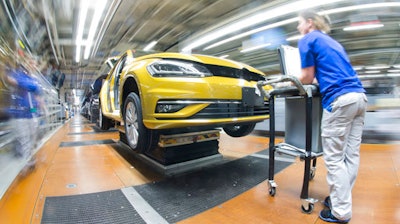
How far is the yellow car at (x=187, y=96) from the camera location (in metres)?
1.60

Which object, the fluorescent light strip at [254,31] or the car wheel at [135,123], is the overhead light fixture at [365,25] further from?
the car wheel at [135,123]

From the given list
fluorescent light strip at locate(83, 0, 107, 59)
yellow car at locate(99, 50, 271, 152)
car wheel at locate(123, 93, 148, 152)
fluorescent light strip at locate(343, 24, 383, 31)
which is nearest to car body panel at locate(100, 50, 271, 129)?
yellow car at locate(99, 50, 271, 152)

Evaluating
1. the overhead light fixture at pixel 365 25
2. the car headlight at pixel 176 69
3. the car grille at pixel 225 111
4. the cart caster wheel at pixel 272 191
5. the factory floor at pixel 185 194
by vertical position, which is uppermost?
the overhead light fixture at pixel 365 25

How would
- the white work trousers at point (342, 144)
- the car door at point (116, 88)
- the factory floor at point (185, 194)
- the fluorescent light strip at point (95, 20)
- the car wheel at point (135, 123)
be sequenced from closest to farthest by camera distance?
the white work trousers at point (342, 144), the factory floor at point (185, 194), the car wheel at point (135, 123), the car door at point (116, 88), the fluorescent light strip at point (95, 20)

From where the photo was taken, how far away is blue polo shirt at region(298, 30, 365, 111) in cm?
118

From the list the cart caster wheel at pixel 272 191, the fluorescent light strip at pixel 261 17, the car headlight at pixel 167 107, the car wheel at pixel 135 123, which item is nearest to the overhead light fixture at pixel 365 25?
the fluorescent light strip at pixel 261 17

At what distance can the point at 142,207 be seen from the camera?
139cm

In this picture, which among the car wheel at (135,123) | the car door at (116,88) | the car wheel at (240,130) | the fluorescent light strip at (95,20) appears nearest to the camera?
the car wheel at (135,123)

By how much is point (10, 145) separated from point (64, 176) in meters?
0.62

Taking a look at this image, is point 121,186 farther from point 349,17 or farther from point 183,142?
point 349,17

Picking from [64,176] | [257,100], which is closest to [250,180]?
[257,100]

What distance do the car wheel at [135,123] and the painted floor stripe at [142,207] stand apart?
430 millimetres

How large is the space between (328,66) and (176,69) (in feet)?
3.74

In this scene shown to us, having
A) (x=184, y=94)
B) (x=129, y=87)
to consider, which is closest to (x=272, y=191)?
(x=184, y=94)
